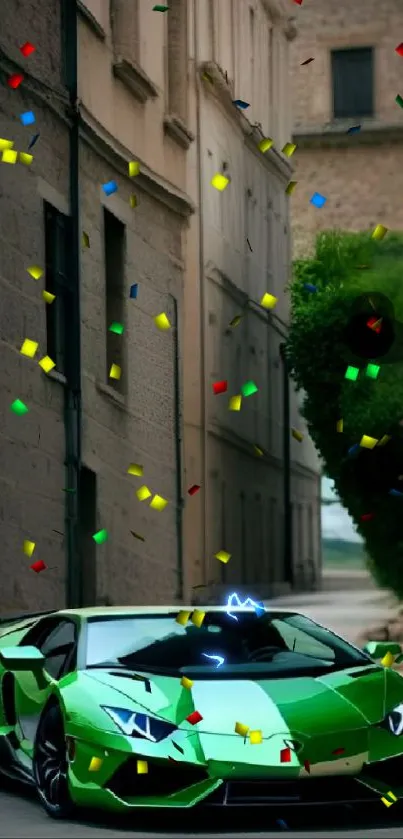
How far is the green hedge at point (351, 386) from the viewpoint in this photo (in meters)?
29.1

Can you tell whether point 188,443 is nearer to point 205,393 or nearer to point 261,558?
point 205,393

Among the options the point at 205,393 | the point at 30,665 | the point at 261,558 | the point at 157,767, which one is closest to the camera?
the point at 157,767

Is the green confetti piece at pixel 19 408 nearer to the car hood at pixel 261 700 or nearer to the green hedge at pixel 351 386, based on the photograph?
the car hood at pixel 261 700

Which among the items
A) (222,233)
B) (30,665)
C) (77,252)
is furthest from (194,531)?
(30,665)

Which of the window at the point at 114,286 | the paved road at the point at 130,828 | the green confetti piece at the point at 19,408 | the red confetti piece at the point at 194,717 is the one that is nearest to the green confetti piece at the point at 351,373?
the window at the point at 114,286

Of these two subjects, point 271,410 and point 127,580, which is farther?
point 271,410

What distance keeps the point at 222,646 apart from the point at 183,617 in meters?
0.25

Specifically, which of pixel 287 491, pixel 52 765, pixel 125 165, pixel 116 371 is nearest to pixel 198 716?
pixel 52 765

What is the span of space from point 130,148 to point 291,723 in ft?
55.2

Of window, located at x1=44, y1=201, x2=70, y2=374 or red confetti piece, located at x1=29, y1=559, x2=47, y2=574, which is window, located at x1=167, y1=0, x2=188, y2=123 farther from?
red confetti piece, located at x1=29, y1=559, x2=47, y2=574

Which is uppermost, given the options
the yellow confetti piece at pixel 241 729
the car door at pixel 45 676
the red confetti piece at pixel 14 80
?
the red confetti piece at pixel 14 80

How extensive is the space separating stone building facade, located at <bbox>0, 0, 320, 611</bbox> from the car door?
7644 millimetres

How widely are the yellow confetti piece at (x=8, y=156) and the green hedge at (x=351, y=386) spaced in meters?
10.6

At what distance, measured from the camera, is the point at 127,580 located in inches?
936
